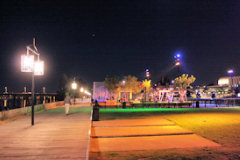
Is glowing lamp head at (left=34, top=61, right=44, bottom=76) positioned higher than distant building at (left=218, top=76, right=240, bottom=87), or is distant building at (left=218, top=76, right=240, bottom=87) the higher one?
distant building at (left=218, top=76, right=240, bottom=87)

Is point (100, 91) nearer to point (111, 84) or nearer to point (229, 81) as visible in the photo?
point (111, 84)

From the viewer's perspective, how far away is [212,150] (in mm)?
7445

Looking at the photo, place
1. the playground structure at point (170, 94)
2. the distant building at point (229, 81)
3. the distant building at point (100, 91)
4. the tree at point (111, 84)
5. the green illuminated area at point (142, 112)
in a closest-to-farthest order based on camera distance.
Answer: the green illuminated area at point (142, 112) → the playground structure at point (170, 94) → the tree at point (111, 84) → the distant building at point (100, 91) → the distant building at point (229, 81)

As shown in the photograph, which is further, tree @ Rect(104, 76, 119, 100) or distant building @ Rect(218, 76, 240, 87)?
distant building @ Rect(218, 76, 240, 87)

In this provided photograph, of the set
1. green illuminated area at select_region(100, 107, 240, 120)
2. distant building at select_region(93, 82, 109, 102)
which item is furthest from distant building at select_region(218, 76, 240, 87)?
green illuminated area at select_region(100, 107, 240, 120)

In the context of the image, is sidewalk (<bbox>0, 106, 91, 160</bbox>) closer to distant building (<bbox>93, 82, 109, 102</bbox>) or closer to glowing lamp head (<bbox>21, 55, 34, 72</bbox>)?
glowing lamp head (<bbox>21, 55, 34, 72</bbox>)

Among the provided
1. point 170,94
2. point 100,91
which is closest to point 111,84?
point 100,91

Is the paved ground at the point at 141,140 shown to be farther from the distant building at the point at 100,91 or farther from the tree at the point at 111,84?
the distant building at the point at 100,91

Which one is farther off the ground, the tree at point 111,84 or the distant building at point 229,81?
the distant building at point 229,81

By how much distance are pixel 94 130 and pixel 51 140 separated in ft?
Answer: 11.6

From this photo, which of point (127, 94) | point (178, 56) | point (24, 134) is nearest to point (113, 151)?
point (24, 134)

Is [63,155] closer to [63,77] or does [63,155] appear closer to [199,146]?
[199,146]

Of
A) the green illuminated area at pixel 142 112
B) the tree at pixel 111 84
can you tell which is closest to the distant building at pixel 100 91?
the tree at pixel 111 84

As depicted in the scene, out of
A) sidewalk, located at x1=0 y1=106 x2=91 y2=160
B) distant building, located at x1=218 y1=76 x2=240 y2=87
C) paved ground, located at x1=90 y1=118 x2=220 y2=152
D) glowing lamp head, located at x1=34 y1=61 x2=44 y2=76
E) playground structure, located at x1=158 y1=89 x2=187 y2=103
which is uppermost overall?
distant building, located at x1=218 y1=76 x2=240 y2=87
